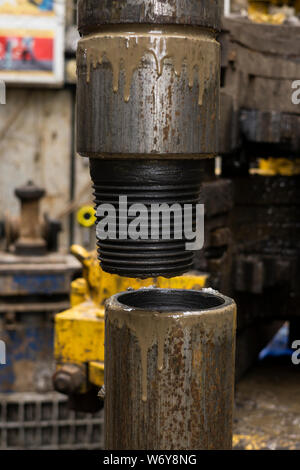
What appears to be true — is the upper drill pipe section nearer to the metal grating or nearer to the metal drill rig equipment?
the metal drill rig equipment

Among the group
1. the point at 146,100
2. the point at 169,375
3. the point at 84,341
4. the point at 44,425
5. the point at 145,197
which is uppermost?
the point at 146,100

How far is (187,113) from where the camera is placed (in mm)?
1412

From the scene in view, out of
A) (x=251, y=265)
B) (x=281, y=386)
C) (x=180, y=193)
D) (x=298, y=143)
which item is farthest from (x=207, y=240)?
(x=180, y=193)

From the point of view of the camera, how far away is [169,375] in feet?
4.62

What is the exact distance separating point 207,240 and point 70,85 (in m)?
6.57

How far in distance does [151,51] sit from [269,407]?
7.56ft

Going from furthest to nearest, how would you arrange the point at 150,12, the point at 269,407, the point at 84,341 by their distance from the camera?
the point at 269,407 < the point at 84,341 < the point at 150,12

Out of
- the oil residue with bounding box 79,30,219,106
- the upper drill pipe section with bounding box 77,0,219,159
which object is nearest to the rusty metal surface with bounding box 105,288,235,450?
the upper drill pipe section with bounding box 77,0,219,159

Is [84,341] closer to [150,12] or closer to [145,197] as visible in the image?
[145,197]

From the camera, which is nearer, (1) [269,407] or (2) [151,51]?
(2) [151,51]

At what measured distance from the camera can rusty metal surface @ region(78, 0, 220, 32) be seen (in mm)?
1375

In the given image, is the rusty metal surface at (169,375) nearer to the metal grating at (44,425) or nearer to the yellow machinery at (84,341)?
the yellow machinery at (84,341)

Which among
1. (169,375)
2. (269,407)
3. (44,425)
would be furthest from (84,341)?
(44,425)
